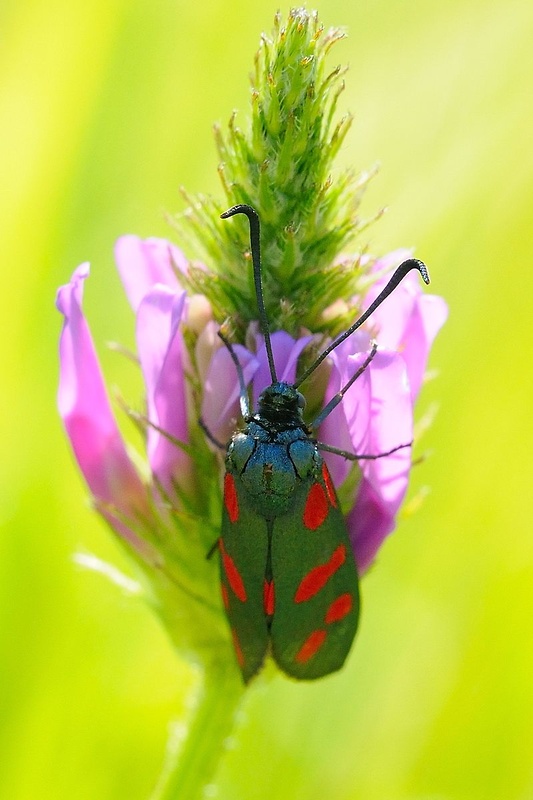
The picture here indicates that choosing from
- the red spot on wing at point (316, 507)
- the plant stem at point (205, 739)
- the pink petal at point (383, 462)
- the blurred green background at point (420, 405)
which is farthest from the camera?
the blurred green background at point (420, 405)

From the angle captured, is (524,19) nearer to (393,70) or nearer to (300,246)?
(393,70)

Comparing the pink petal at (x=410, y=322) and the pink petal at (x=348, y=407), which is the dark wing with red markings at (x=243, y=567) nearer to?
the pink petal at (x=348, y=407)

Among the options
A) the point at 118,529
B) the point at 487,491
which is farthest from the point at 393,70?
the point at 118,529

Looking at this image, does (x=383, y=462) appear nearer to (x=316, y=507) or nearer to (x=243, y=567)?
(x=316, y=507)

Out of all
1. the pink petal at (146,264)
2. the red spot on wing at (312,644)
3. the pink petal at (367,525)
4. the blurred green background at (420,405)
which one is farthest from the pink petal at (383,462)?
the blurred green background at (420,405)

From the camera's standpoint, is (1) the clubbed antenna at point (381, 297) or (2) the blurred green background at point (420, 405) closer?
(1) the clubbed antenna at point (381, 297)

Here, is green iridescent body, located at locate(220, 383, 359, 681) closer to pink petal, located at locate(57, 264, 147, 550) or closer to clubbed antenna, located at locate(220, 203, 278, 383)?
clubbed antenna, located at locate(220, 203, 278, 383)
